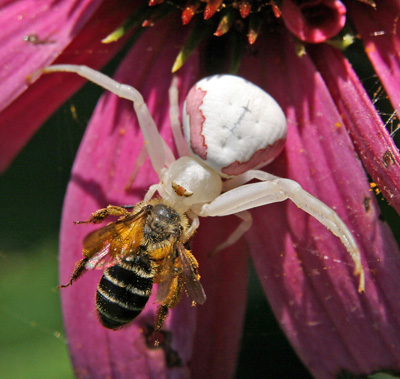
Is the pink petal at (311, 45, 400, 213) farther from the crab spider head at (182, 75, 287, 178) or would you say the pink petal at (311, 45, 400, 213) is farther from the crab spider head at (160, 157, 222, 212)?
the crab spider head at (160, 157, 222, 212)

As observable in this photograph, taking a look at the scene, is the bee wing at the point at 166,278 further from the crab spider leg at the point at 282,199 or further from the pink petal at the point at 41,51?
the pink petal at the point at 41,51

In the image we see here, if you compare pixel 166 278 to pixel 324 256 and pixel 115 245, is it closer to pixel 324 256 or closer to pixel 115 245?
pixel 115 245

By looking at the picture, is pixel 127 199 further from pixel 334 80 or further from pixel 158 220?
pixel 334 80

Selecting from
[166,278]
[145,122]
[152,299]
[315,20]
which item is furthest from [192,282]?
[315,20]

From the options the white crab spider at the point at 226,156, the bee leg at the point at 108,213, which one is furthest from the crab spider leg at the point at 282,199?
the bee leg at the point at 108,213

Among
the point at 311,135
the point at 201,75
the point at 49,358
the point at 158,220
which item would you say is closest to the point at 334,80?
the point at 311,135

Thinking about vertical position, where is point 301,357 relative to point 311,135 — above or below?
below
